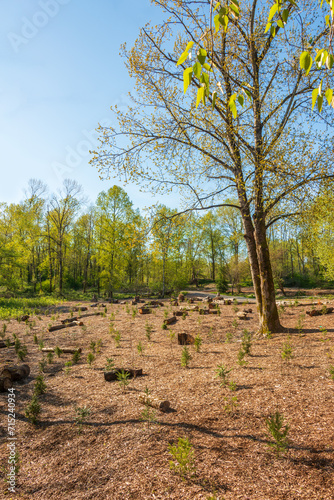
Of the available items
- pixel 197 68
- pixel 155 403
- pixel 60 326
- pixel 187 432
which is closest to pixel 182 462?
pixel 187 432

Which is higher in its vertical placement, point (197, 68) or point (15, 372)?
point (197, 68)

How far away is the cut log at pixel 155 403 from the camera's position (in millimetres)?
3692

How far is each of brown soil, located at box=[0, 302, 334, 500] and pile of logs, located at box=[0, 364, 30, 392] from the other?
15cm

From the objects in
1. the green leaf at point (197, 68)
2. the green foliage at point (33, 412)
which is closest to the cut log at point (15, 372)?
the green foliage at point (33, 412)

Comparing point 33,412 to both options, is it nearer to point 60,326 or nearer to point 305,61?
point 305,61

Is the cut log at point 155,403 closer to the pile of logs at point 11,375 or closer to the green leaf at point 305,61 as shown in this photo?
the pile of logs at point 11,375

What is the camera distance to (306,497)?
6.85 feet

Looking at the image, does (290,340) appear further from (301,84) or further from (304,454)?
(301,84)

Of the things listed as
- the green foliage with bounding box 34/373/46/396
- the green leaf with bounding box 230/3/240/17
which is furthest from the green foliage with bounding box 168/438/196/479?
the green leaf with bounding box 230/3/240/17

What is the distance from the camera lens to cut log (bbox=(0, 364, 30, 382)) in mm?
5324

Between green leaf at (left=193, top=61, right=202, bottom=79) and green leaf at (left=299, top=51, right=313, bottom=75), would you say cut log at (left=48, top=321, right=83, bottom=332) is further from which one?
green leaf at (left=299, top=51, right=313, bottom=75)

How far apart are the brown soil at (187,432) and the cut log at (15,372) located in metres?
0.14

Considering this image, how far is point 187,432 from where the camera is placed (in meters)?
3.13

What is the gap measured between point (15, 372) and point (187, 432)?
406 cm
